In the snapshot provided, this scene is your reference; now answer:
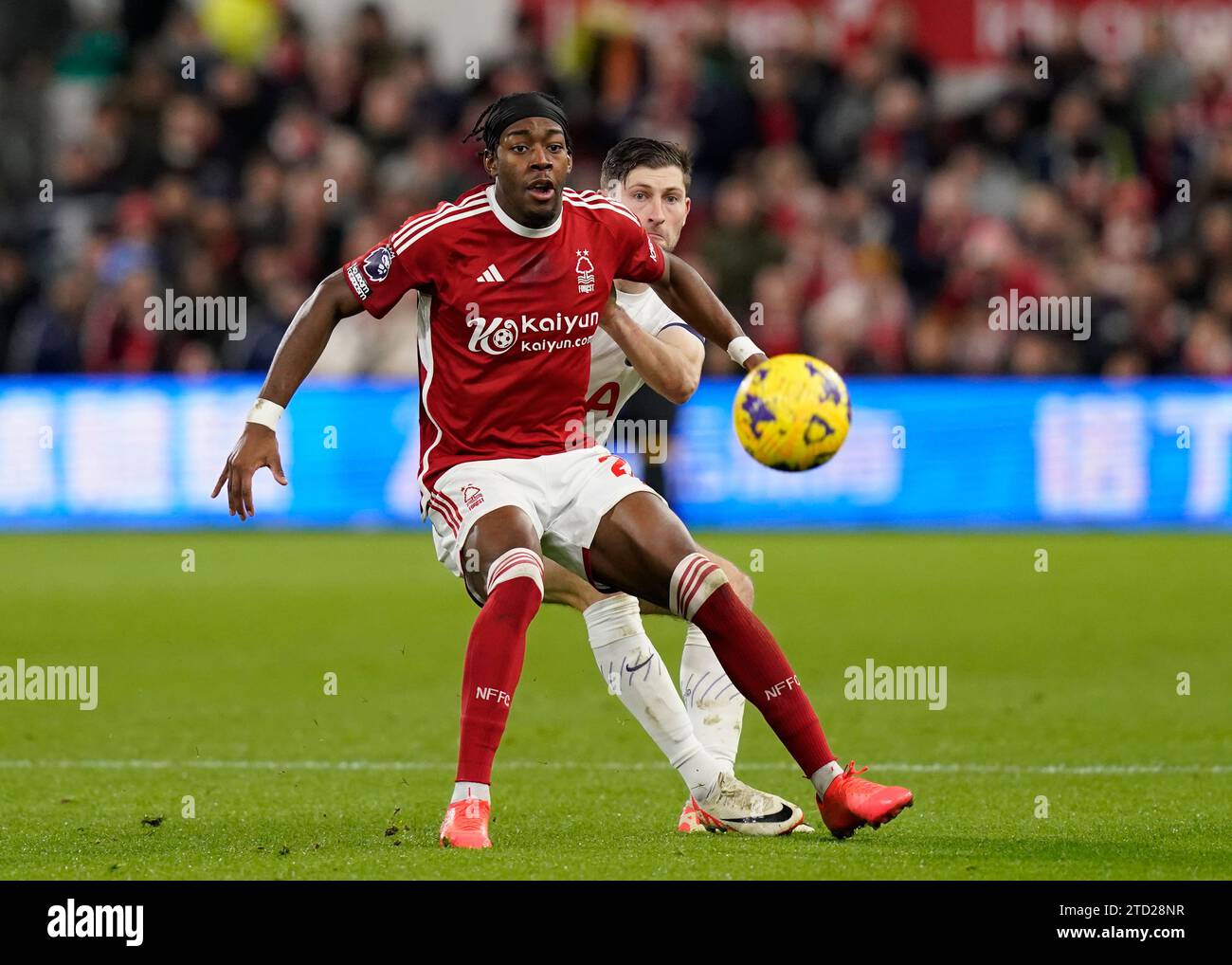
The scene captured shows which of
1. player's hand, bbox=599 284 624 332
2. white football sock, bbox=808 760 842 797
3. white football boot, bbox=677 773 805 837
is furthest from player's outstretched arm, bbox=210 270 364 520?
white football sock, bbox=808 760 842 797

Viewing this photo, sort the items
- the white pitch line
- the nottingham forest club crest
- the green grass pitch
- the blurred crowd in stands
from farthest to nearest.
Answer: the blurred crowd in stands
the white pitch line
the nottingham forest club crest
the green grass pitch

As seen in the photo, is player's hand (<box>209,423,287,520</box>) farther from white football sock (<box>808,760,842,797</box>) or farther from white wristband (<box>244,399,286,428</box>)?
white football sock (<box>808,760,842,797</box>)

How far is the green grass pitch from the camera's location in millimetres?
5770

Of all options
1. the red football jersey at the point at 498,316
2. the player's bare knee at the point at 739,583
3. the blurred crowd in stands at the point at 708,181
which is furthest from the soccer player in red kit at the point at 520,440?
the blurred crowd in stands at the point at 708,181

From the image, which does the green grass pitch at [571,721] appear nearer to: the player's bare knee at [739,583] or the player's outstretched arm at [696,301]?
the player's bare knee at [739,583]

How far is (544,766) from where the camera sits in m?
7.75

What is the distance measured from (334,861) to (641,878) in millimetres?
864

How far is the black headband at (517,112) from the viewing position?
6.08 meters

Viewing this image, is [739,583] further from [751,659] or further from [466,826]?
[466,826]

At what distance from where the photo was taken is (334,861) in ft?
17.9

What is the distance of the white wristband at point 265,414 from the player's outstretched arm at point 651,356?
42.0 inches

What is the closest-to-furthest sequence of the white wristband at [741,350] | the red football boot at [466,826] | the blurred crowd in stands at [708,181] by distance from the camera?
the red football boot at [466,826]
the white wristband at [741,350]
the blurred crowd in stands at [708,181]

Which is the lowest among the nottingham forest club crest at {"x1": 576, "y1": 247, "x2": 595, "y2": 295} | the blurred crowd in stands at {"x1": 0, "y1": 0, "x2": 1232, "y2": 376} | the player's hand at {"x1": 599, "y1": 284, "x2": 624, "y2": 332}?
the player's hand at {"x1": 599, "y1": 284, "x2": 624, "y2": 332}
